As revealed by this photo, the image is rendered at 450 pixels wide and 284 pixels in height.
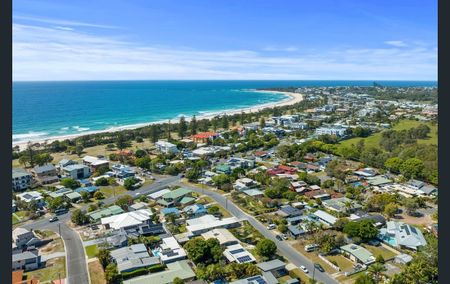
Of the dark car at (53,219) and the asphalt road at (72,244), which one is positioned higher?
the dark car at (53,219)

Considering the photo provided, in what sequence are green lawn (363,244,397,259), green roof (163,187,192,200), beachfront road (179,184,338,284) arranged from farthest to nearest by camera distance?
green roof (163,187,192,200) < green lawn (363,244,397,259) < beachfront road (179,184,338,284)

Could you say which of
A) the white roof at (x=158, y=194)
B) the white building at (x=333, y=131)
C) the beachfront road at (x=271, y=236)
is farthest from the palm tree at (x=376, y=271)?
the white building at (x=333, y=131)

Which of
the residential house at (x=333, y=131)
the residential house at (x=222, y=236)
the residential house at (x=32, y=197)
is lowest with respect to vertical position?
the residential house at (x=222, y=236)

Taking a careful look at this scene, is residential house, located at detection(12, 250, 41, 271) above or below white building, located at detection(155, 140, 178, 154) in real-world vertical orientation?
below

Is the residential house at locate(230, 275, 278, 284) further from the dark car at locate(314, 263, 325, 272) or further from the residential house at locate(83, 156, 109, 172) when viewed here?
the residential house at locate(83, 156, 109, 172)

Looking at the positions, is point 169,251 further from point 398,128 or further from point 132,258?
point 398,128

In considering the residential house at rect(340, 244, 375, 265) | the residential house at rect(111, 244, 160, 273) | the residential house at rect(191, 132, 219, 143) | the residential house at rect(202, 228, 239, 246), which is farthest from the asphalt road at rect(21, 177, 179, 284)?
the residential house at rect(191, 132, 219, 143)

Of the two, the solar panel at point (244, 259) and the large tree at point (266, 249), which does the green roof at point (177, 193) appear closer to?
the solar panel at point (244, 259)
